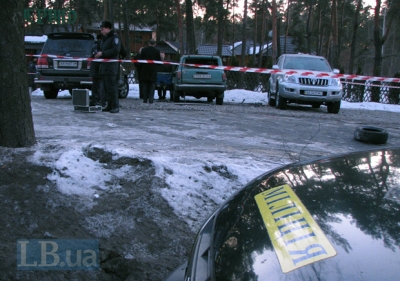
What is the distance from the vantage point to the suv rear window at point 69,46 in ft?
38.8

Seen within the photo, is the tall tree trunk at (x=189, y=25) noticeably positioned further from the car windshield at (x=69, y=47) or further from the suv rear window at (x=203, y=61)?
the car windshield at (x=69, y=47)

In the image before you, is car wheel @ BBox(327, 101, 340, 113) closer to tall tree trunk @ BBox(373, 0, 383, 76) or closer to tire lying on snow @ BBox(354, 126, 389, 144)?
tire lying on snow @ BBox(354, 126, 389, 144)

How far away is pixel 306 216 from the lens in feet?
5.35

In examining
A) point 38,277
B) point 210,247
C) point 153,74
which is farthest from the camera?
point 153,74

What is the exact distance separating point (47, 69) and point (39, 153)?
8.21 m

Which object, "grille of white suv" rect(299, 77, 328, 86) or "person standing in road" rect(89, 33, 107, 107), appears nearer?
"person standing in road" rect(89, 33, 107, 107)

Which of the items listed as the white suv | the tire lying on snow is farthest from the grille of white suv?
the tire lying on snow

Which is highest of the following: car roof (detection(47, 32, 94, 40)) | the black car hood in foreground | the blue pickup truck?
car roof (detection(47, 32, 94, 40))

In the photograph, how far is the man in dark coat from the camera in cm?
1141

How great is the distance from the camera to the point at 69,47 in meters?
11.9

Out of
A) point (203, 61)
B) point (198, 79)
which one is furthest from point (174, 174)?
point (203, 61)

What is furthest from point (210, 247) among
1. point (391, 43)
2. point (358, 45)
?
point (391, 43)

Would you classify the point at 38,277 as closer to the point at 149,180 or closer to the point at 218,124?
the point at 149,180

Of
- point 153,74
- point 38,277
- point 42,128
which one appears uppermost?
point 153,74
